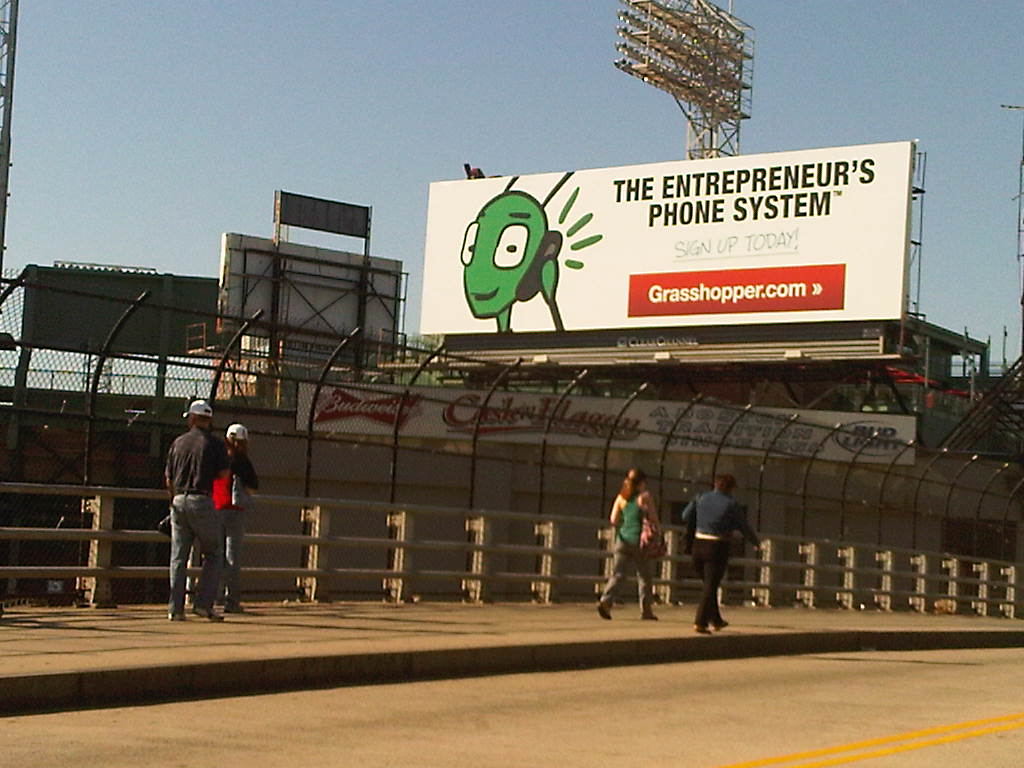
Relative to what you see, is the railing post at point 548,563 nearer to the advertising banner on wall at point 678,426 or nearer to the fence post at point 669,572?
the fence post at point 669,572

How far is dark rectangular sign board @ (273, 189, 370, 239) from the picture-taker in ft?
219

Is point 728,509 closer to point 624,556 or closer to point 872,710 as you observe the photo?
point 624,556

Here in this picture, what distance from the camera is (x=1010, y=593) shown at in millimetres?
37812

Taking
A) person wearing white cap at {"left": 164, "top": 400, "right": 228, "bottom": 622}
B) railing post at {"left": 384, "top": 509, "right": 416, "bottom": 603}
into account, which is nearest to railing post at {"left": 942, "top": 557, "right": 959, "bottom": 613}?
railing post at {"left": 384, "top": 509, "right": 416, "bottom": 603}

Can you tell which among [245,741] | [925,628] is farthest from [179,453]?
[925,628]

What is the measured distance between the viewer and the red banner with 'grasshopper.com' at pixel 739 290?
1922 inches

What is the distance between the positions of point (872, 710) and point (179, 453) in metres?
6.18

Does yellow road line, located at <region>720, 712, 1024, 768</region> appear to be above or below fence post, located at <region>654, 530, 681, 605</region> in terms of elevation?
below

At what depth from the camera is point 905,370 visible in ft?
177

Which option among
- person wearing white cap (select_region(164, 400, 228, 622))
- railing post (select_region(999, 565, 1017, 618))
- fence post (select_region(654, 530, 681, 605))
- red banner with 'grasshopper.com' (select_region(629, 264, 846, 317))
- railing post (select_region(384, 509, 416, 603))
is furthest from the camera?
red banner with 'grasshopper.com' (select_region(629, 264, 846, 317))

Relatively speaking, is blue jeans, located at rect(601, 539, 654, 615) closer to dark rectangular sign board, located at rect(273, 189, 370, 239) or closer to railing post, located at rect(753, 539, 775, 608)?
railing post, located at rect(753, 539, 775, 608)

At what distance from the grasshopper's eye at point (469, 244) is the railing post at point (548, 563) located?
118 ft

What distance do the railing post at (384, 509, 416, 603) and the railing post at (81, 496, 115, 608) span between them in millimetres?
3885

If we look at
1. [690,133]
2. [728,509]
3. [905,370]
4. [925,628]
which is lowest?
[925,628]
